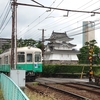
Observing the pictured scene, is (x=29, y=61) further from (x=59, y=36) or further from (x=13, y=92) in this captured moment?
(x=59, y=36)

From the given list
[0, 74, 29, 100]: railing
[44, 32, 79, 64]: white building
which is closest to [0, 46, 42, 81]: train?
[0, 74, 29, 100]: railing

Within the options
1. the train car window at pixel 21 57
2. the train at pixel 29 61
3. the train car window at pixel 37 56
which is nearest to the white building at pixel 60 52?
the train car window at pixel 37 56

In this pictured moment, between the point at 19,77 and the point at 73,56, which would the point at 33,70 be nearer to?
the point at 19,77

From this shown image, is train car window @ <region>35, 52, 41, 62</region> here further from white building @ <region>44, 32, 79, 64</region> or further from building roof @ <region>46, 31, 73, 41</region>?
building roof @ <region>46, 31, 73, 41</region>

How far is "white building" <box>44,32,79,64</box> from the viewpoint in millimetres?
59284

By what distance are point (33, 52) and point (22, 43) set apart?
32.3 meters

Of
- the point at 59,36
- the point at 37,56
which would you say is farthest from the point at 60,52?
the point at 37,56

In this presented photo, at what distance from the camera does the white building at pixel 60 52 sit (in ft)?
195

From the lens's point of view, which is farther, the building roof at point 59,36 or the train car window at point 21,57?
the building roof at point 59,36

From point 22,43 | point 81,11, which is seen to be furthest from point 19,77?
point 22,43

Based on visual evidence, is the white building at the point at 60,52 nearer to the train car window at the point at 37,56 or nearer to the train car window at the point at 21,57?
the train car window at the point at 37,56

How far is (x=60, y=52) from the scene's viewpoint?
6041 cm

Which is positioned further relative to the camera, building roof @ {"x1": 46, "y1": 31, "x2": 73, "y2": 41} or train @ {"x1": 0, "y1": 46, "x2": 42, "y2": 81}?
building roof @ {"x1": 46, "y1": 31, "x2": 73, "y2": 41}

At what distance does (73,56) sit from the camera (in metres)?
60.9
